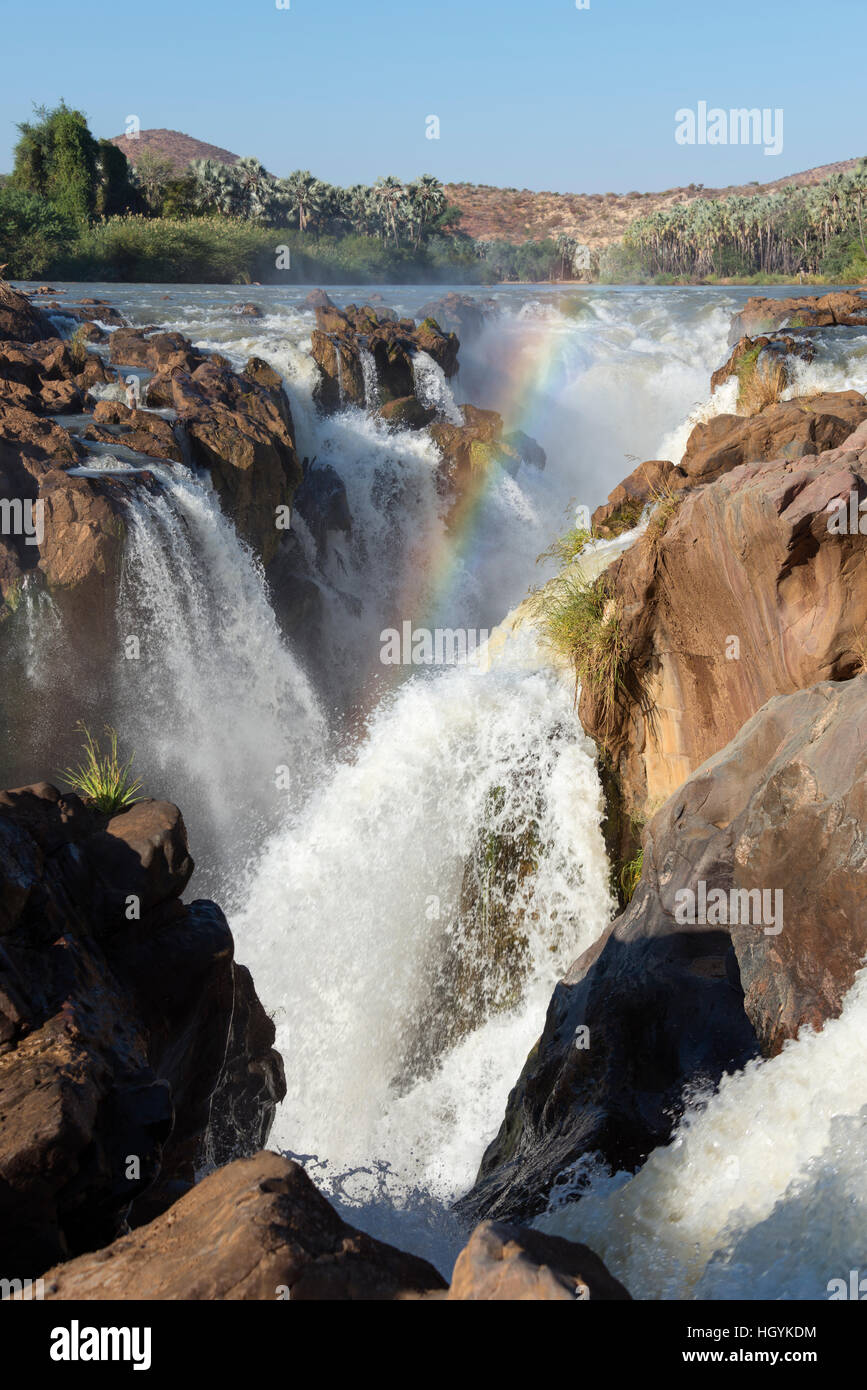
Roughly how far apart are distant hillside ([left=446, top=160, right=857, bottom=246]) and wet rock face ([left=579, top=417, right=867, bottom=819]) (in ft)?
239

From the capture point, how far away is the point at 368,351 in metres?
19.0

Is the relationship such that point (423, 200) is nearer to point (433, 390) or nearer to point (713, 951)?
point (433, 390)

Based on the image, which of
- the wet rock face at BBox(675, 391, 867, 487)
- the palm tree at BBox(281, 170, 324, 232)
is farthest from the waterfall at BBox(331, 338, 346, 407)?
the palm tree at BBox(281, 170, 324, 232)

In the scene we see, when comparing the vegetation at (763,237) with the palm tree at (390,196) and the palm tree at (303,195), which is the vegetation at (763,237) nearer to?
the palm tree at (390,196)

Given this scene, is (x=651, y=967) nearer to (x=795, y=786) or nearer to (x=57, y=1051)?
(x=795, y=786)

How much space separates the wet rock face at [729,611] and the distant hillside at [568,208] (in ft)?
239

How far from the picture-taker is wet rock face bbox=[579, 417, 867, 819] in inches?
220

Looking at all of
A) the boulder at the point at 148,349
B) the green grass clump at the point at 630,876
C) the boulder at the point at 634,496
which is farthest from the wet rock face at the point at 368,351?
the green grass clump at the point at 630,876

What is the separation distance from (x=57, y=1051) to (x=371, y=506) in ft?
50.4

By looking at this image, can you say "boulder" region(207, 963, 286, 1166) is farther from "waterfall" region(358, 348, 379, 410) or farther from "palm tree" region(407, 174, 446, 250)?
"palm tree" region(407, 174, 446, 250)

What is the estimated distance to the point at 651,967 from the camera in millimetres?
5168

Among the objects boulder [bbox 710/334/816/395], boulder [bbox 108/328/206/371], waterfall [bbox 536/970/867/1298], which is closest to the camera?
waterfall [bbox 536/970/867/1298]

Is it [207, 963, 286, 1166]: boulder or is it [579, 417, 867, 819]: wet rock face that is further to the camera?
[207, 963, 286, 1166]: boulder

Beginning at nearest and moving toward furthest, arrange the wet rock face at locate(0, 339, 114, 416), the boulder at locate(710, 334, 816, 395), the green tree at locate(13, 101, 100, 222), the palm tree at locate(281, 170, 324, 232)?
1. the boulder at locate(710, 334, 816, 395)
2. the wet rock face at locate(0, 339, 114, 416)
3. the green tree at locate(13, 101, 100, 222)
4. the palm tree at locate(281, 170, 324, 232)
